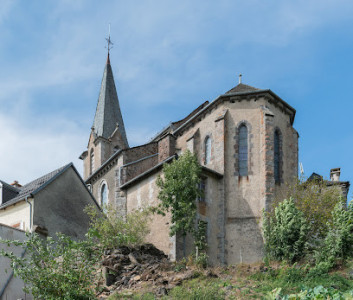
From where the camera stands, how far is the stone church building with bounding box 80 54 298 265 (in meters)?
32.2

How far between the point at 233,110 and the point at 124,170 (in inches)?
335

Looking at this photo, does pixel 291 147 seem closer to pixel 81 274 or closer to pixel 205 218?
pixel 205 218

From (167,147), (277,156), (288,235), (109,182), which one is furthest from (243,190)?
(109,182)

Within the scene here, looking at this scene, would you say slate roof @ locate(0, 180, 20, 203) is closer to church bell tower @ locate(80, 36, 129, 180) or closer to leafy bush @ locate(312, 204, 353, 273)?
leafy bush @ locate(312, 204, 353, 273)

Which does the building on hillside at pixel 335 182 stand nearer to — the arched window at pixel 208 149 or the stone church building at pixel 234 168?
the stone church building at pixel 234 168

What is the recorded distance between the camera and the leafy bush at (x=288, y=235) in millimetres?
25808

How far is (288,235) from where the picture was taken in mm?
26141

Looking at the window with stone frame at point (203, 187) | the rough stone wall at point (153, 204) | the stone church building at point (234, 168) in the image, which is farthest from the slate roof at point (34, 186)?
the window with stone frame at point (203, 187)

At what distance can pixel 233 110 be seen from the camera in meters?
34.9

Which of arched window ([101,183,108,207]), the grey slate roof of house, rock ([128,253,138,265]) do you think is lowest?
rock ([128,253,138,265])

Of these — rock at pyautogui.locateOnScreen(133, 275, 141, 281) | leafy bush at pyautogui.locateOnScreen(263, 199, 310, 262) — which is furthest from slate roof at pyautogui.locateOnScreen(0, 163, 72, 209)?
leafy bush at pyautogui.locateOnScreen(263, 199, 310, 262)

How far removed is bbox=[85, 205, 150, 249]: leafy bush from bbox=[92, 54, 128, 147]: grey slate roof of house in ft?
84.3


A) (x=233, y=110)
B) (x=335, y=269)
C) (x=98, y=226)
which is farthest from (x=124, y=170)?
(x=335, y=269)

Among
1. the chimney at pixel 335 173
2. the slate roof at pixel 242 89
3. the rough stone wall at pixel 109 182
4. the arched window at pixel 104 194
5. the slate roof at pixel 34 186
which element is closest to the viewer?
the slate roof at pixel 34 186
